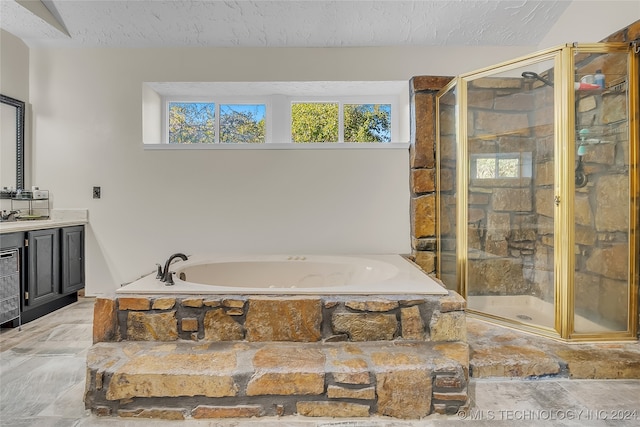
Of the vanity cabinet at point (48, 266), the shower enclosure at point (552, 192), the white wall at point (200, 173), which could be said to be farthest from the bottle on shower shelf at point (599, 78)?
the vanity cabinet at point (48, 266)

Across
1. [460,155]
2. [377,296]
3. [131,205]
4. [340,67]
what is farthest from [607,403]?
[131,205]

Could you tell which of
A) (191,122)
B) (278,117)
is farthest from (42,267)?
(278,117)

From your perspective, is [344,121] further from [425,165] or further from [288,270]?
[288,270]

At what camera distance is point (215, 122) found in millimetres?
3287

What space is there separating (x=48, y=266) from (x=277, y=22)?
2500 millimetres

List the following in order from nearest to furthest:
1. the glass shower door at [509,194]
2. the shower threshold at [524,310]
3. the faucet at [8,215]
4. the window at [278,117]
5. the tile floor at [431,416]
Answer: the tile floor at [431,416], the shower threshold at [524,310], the glass shower door at [509,194], the faucet at [8,215], the window at [278,117]

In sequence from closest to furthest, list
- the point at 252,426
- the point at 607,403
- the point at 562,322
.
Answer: the point at 252,426
the point at 607,403
the point at 562,322

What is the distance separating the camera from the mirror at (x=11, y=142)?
2738 millimetres

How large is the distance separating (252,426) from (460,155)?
205 cm

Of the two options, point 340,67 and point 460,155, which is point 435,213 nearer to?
point 460,155

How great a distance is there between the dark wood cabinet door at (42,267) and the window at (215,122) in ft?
4.19

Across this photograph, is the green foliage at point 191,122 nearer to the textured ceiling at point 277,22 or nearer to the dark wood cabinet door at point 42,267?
the textured ceiling at point 277,22

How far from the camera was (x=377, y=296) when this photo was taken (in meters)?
1.65

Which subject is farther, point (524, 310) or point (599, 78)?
point (524, 310)
